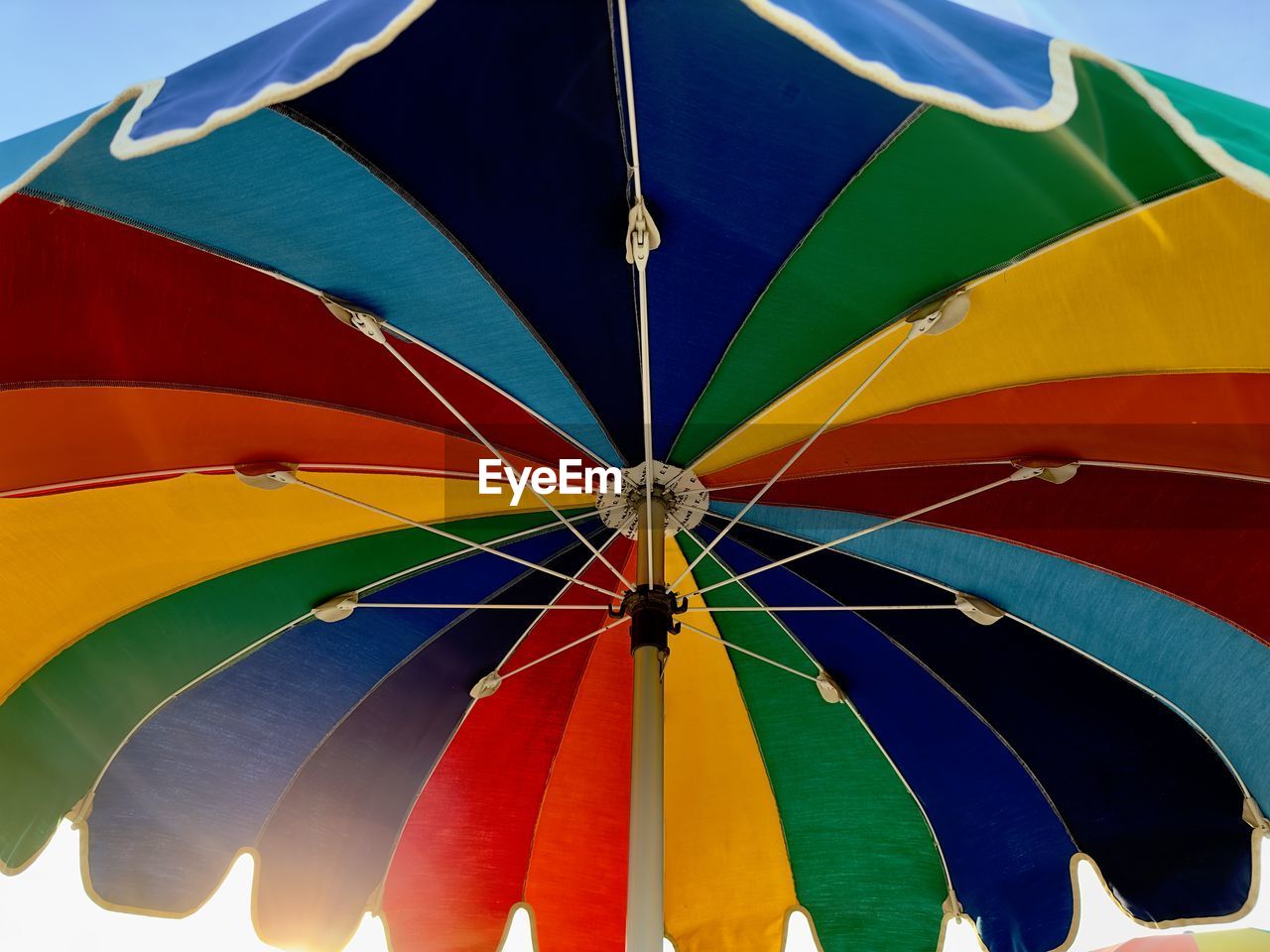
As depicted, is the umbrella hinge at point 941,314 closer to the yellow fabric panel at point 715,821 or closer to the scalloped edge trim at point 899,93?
the scalloped edge trim at point 899,93

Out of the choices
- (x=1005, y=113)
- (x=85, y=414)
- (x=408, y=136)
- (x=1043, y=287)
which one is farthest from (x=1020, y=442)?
(x=85, y=414)

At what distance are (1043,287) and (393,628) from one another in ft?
7.50

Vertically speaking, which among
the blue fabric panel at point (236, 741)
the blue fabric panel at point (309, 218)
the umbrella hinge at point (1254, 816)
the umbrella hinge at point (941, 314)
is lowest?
the umbrella hinge at point (1254, 816)

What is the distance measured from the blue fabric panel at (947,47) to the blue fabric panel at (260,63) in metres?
0.64

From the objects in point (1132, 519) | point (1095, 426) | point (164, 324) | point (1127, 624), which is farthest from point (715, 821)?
point (164, 324)

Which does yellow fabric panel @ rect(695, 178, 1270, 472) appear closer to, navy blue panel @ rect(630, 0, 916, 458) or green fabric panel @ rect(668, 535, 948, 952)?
navy blue panel @ rect(630, 0, 916, 458)

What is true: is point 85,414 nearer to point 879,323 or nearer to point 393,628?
point 393,628

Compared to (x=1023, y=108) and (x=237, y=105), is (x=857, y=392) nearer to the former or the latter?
(x=1023, y=108)

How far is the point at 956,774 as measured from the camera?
365 cm

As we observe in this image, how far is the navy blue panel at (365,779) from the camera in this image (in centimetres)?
357

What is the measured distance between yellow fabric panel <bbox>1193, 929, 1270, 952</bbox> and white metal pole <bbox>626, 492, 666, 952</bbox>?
4.12 meters

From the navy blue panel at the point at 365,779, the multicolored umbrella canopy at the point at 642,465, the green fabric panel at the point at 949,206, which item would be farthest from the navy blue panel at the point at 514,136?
the navy blue panel at the point at 365,779

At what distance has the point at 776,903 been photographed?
12.8ft

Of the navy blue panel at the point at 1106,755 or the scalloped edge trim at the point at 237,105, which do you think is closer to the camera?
the scalloped edge trim at the point at 237,105
